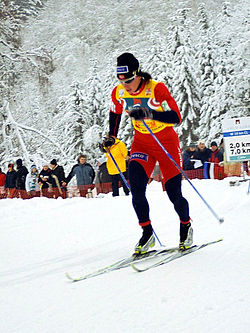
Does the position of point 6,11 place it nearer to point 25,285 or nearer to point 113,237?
point 113,237

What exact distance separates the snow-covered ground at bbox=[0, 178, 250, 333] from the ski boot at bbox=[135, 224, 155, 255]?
0.27 metres

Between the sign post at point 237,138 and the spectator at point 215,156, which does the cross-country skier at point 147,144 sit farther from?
the spectator at point 215,156

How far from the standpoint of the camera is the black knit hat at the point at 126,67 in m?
3.99

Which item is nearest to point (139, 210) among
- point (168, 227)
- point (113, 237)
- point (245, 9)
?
point (113, 237)

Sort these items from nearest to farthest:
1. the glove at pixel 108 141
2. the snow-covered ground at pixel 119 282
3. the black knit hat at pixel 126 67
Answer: the snow-covered ground at pixel 119 282 → the black knit hat at pixel 126 67 → the glove at pixel 108 141

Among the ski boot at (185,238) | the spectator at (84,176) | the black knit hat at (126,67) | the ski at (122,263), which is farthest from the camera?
the spectator at (84,176)

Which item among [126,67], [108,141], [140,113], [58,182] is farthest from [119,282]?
[58,182]

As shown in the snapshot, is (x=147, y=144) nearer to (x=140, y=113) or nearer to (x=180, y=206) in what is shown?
(x=140, y=113)

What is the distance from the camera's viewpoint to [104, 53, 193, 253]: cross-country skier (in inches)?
159

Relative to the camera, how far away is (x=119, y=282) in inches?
125

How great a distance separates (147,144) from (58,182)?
25.7 ft

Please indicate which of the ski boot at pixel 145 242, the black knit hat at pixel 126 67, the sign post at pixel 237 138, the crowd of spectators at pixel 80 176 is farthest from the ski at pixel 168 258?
the crowd of spectators at pixel 80 176

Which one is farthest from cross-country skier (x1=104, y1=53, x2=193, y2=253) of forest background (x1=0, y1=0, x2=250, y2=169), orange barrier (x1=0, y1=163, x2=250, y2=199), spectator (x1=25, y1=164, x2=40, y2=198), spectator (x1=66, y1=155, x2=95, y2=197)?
forest background (x1=0, y1=0, x2=250, y2=169)

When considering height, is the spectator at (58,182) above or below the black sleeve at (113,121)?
below
